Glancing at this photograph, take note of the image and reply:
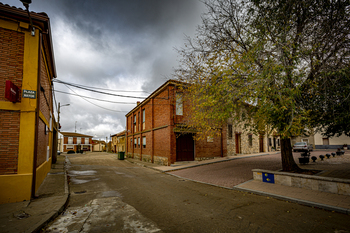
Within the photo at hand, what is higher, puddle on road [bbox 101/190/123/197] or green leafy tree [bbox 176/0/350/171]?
green leafy tree [bbox 176/0/350/171]

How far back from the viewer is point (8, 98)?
545cm

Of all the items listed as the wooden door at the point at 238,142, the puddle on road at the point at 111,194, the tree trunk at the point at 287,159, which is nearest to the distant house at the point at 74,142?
the wooden door at the point at 238,142

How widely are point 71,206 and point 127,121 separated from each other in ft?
87.1

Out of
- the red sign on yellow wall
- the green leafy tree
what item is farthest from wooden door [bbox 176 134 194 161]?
the red sign on yellow wall

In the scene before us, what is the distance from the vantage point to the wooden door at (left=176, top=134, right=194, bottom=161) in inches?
612

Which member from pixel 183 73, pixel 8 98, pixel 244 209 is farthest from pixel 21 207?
pixel 183 73

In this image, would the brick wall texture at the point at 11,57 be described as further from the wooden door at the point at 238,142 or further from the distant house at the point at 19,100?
the wooden door at the point at 238,142

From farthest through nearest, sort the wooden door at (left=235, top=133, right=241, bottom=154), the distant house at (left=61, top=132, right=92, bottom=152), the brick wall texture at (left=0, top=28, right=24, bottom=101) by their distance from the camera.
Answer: the distant house at (left=61, top=132, right=92, bottom=152) < the wooden door at (left=235, top=133, right=241, bottom=154) < the brick wall texture at (left=0, top=28, right=24, bottom=101)

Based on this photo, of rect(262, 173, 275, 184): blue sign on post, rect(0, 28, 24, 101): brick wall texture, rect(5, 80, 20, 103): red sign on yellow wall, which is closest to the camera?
rect(5, 80, 20, 103): red sign on yellow wall

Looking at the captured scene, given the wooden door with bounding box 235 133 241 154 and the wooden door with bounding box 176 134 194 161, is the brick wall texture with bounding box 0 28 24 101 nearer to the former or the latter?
the wooden door with bounding box 176 134 194 161

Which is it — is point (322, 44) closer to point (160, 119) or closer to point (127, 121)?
point (160, 119)

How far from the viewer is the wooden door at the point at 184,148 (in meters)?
15.5

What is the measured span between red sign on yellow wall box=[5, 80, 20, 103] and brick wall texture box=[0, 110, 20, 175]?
503 mm

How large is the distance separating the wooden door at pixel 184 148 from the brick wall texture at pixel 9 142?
11.3 meters
